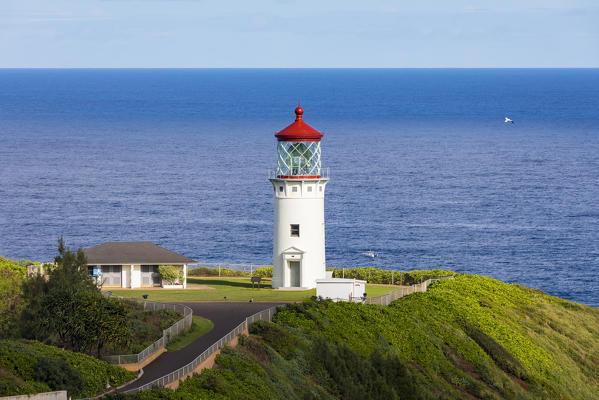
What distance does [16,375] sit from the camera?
98.9 ft

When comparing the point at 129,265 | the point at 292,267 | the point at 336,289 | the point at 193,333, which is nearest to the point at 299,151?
the point at 292,267

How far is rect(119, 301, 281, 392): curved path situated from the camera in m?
33.9

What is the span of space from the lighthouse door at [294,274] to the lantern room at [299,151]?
14.9 ft

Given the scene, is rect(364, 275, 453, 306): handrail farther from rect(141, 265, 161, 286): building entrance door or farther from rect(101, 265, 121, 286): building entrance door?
rect(101, 265, 121, 286): building entrance door

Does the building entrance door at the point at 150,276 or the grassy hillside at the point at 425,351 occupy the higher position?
the building entrance door at the point at 150,276

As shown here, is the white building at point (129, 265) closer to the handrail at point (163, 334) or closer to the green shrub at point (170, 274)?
the green shrub at point (170, 274)

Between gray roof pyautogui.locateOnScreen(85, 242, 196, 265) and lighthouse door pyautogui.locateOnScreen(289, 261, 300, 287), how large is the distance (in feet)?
16.4

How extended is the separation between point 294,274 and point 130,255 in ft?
27.8

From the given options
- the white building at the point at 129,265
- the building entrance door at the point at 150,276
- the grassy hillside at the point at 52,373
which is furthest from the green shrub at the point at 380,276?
the grassy hillside at the point at 52,373

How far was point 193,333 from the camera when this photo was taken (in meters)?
40.8

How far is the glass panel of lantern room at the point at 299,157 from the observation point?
177ft

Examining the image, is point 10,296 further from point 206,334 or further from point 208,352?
point 208,352

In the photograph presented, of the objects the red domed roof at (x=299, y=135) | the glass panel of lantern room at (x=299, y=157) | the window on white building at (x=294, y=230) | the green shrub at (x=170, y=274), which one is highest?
the red domed roof at (x=299, y=135)

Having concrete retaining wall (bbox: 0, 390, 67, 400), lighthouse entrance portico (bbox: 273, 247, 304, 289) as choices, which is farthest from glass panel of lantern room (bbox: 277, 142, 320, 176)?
concrete retaining wall (bbox: 0, 390, 67, 400)
